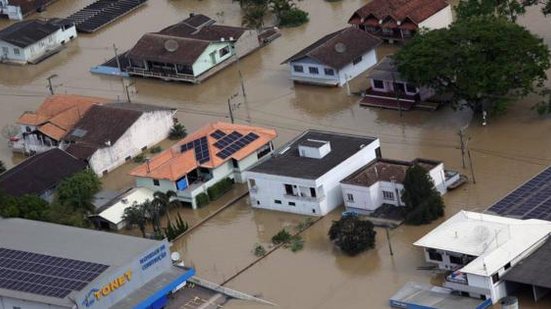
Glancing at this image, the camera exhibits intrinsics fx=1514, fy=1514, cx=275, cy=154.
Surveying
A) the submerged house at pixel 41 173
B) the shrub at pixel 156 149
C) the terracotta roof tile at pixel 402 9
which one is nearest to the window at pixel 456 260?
the submerged house at pixel 41 173

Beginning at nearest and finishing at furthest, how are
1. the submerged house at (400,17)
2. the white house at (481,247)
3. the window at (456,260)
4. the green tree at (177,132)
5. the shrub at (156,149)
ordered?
1. the white house at (481,247)
2. the window at (456,260)
3. the shrub at (156,149)
4. the green tree at (177,132)
5. the submerged house at (400,17)

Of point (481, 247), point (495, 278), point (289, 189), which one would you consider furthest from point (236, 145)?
point (495, 278)

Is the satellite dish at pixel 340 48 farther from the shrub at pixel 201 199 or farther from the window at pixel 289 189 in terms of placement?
the window at pixel 289 189

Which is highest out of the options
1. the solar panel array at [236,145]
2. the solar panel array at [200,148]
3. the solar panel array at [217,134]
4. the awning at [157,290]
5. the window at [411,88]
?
Answer: the solar panel array at [217,134]

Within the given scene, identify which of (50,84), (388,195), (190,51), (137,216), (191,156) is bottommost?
(50,84)

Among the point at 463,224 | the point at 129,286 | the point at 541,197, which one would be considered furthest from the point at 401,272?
the point at 129,286

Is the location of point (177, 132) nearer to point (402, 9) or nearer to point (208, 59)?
point (208, 59)

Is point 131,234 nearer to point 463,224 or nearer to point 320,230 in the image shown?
point 320,230
